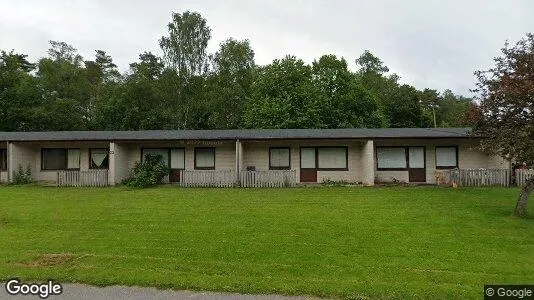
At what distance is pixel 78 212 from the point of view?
526 inches

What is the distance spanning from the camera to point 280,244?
29.9ft

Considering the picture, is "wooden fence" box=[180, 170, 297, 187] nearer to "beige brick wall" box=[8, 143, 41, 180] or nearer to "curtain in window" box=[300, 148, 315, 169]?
"curtain in window" box=[300, 148, 315, 169]

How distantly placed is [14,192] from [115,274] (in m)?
15.2

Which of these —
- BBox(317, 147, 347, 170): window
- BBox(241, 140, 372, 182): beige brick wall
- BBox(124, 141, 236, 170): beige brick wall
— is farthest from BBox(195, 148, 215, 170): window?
BBox(317, 147, 347, 170): window

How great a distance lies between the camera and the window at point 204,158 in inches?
952

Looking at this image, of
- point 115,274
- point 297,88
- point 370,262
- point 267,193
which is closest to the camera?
point 115,274

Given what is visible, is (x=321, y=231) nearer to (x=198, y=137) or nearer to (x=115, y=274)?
(x=115, y=274)

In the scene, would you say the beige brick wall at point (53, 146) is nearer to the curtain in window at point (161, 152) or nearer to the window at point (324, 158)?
the curtain in window at point (161, 152)

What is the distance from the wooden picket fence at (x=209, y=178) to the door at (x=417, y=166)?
956 centimetres

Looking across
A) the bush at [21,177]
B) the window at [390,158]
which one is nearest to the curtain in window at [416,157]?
the window at [390,158]

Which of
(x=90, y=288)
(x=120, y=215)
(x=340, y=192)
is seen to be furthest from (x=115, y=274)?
(x=340, y=192)

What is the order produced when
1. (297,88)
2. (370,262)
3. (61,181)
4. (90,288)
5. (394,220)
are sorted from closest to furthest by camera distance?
(90,288)
(370,262)
(394,220)
(61,181)
(297,88)

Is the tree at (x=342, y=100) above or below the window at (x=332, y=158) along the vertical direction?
above

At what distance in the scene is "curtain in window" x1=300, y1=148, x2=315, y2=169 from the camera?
23.5 meters
